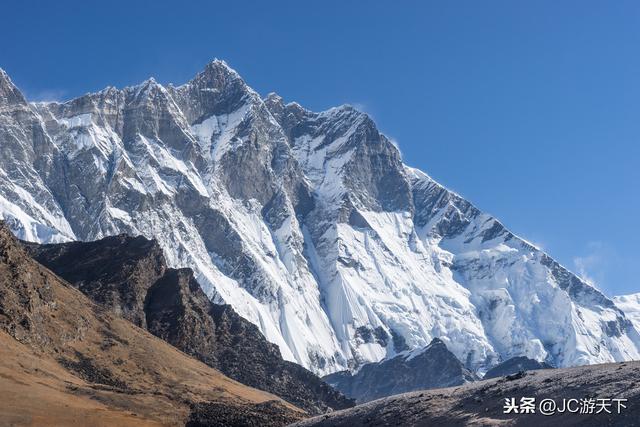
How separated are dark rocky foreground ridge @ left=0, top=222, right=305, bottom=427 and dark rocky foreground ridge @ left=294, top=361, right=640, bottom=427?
3301cm

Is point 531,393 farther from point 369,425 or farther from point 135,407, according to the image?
point 135,407

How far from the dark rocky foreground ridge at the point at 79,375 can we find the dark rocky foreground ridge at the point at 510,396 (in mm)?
33007

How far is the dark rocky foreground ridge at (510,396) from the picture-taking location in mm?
82062

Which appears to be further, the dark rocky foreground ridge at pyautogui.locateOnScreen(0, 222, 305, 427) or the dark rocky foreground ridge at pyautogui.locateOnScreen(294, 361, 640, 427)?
the dark rocky foreground ridge at pyautogui.locateOnScreen(0, 222, 305, 427)

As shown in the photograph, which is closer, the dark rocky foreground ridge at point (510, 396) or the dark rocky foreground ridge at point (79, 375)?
the dark rocky foreground ridge at point (510, 396)

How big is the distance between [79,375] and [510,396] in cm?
9504

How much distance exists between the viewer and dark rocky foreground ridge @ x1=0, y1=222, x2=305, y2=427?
130 metres

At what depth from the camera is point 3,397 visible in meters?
126

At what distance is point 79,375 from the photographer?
168 metres

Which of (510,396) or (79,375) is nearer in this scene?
(510,396)

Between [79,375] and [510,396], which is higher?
[79,375]

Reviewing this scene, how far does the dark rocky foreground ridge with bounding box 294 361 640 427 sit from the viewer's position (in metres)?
82.1

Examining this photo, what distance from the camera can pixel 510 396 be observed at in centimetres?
9469

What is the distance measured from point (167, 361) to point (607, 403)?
129 metres
